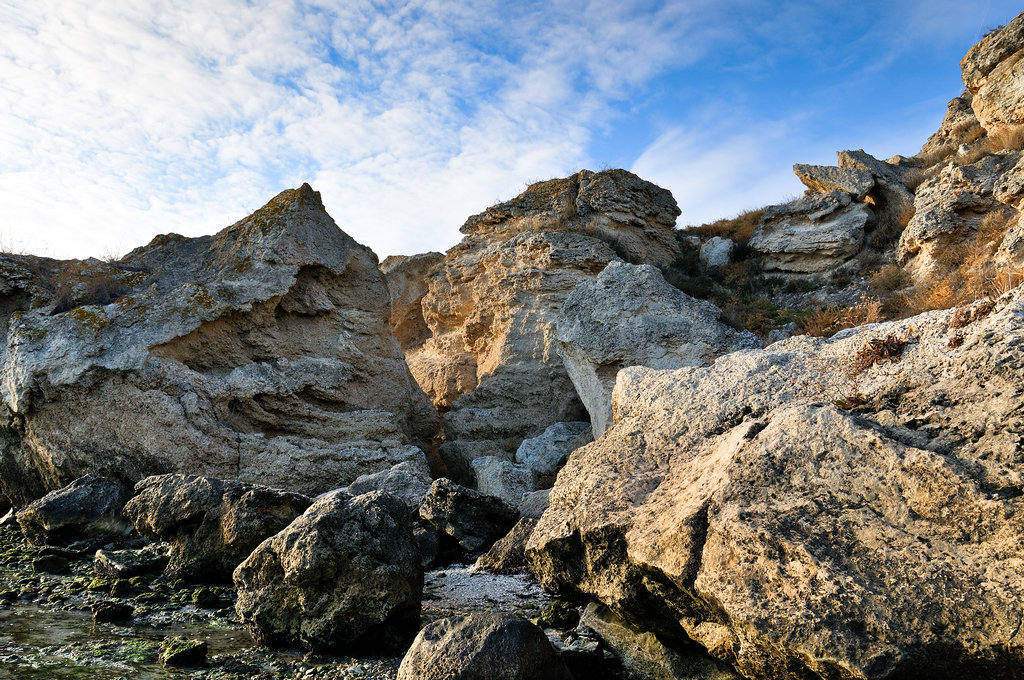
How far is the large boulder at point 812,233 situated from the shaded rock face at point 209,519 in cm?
1734

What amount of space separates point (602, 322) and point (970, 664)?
8670mm

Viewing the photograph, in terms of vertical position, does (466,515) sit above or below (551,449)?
below

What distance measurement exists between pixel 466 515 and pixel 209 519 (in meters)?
3.29

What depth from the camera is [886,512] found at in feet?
12.4

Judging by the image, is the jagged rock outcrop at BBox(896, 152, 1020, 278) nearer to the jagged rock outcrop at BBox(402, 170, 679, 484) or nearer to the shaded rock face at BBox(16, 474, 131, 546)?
the jagged rock outcrop at BBox(402, 170, 679, 484)

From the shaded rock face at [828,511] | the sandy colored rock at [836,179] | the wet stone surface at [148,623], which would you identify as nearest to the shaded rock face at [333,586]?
the wet stone surface at [148,623]

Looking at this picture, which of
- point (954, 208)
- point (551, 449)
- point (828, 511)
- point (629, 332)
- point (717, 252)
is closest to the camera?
point (828, 511)

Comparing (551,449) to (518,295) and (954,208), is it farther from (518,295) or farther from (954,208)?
(954,208)

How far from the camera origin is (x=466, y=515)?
29.1ft

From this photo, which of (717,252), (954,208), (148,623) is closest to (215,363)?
(148,623)

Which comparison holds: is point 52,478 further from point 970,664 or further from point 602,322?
point 970,664

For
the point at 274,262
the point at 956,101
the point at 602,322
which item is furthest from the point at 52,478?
the point at 956,101

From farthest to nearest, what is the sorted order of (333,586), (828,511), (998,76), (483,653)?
(998,76) < (333,586) < (483,653) < (828,511)

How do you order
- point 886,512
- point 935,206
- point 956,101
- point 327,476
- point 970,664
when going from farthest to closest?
point 956,101 < point 935,206 < point 327,476 < point 886,512 < point 970,664
